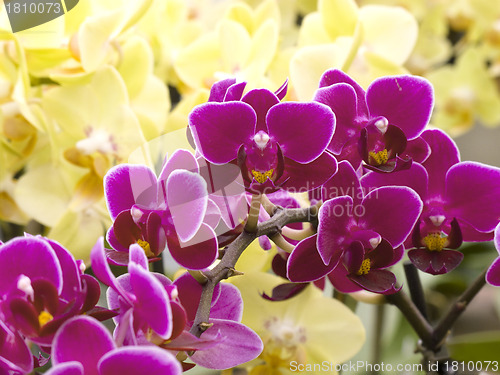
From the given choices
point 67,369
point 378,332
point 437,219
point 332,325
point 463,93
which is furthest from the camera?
point 463,93

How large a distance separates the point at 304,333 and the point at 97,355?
0.22 meters

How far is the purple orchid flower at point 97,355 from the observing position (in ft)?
0.70

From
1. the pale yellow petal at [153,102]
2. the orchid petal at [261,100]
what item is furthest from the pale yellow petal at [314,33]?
the orchid petal at [261,100]

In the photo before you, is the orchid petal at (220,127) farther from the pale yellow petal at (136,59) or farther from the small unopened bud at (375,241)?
the pale yellow petal at (136,59)

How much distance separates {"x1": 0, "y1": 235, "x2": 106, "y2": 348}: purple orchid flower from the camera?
0.23m

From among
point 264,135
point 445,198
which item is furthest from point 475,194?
point 264,135

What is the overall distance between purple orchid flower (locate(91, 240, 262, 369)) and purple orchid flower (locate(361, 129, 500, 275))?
0.10 metres

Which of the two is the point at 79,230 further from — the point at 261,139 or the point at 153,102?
the point at 261,139

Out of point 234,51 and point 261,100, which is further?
point 234,51

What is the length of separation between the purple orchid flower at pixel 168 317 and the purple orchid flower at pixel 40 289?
0.01 metres

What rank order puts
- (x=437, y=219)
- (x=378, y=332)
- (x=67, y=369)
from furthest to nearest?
(x=378, y=332) → (x=437, y=219) → (x=67, y=369)

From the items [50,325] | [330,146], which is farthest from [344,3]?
[50,325]

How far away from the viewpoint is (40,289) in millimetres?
240

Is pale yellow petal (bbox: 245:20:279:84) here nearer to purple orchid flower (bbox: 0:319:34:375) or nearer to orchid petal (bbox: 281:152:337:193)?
orchid petal (bbox: 281:152:337:193)
